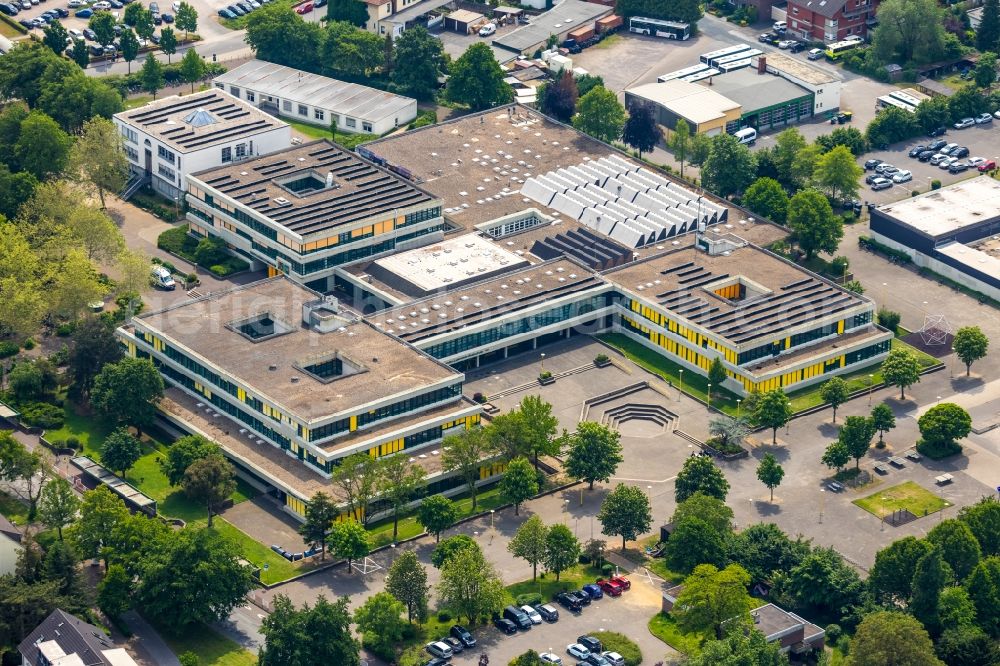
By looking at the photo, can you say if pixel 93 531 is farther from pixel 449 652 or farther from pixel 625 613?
pixel 625 613

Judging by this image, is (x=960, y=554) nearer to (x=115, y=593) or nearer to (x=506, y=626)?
(x=506, y=626)

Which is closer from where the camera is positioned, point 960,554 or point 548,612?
point 548,612

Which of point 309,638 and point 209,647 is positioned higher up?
point 309,638

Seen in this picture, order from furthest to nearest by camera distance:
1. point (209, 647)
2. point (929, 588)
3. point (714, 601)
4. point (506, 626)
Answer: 1. point (506, 626)
2. point (929, 588)
3. point (209, 647)
4. point (714, 601)

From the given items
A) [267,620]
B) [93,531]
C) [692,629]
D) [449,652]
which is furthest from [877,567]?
[93,531]

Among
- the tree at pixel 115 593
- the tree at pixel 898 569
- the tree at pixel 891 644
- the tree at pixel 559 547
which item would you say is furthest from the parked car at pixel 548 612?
the tree at pixel 115 593

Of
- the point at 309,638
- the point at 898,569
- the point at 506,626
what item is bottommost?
the point at 506,626

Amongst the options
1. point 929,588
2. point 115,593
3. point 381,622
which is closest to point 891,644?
point 929,588

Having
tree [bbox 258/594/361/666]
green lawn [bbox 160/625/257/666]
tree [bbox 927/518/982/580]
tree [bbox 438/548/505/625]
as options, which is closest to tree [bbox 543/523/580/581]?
tree [bbox 438/548/505/625]
